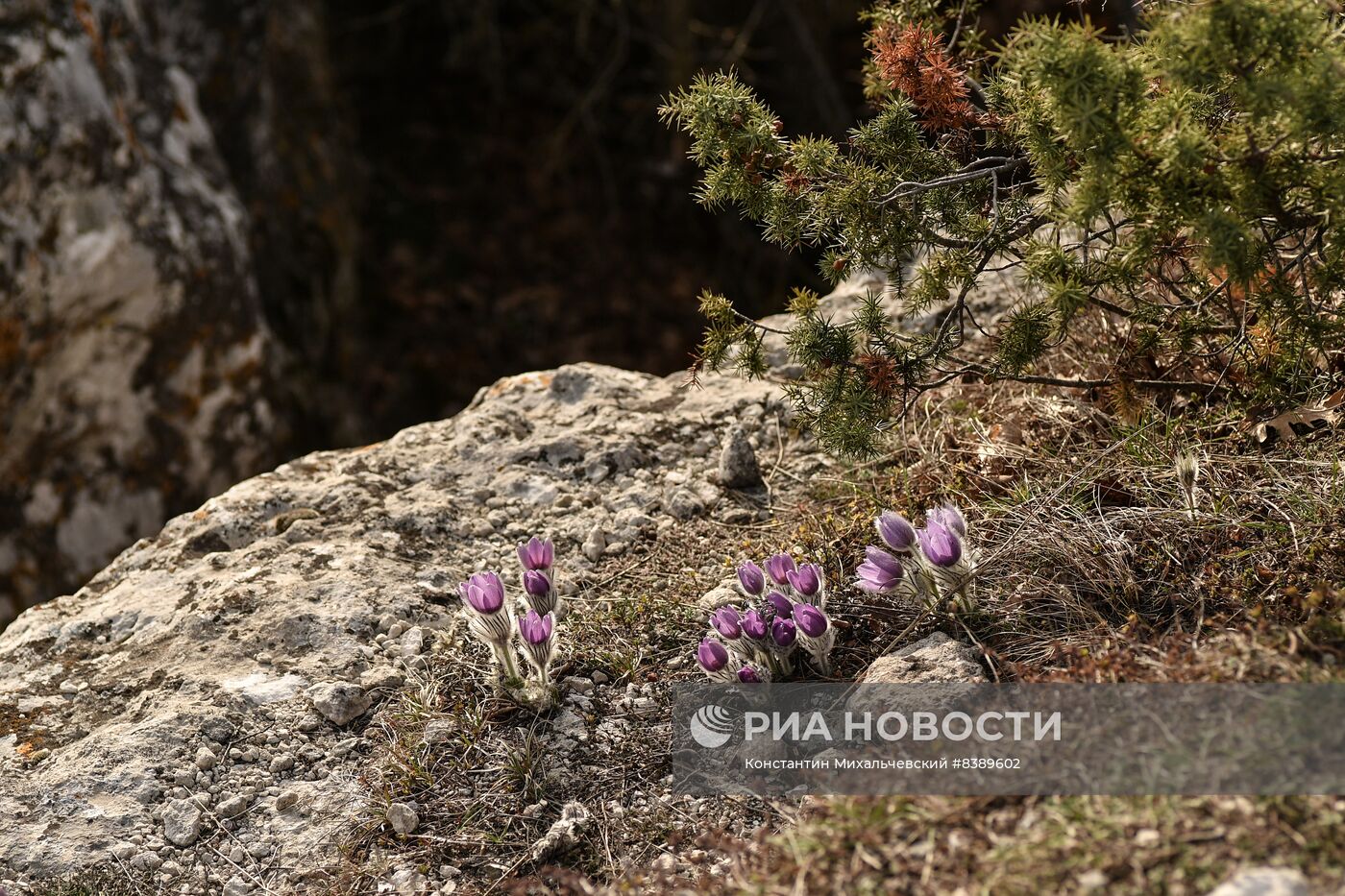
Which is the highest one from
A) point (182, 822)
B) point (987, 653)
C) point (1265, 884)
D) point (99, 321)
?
point (99, 321)

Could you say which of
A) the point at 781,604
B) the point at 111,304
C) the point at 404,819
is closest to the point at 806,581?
the point at 781,604

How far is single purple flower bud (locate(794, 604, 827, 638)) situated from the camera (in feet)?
7.54

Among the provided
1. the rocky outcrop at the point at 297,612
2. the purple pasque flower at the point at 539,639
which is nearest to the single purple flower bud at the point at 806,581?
the purple pasque flower at the point at 539,639

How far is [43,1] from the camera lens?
14.7ft

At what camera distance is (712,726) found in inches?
93.2

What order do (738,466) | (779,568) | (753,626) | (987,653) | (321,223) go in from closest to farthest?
(987,653) → (753,626) → (779,568) → (738,466) → (321,223)

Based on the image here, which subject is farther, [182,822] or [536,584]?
[536,584]

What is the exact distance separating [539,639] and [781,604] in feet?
1.74

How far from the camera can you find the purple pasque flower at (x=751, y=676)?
93.4 inches

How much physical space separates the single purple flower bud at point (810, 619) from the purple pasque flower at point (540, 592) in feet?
1.87

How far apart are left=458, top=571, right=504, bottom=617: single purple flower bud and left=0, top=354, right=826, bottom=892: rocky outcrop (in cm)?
39

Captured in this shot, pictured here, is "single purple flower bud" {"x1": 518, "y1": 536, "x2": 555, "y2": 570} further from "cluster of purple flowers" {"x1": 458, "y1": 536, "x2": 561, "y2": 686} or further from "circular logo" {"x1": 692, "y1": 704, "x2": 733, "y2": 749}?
"circular logo" {"x1": 692, "y1": 704, "x2": 733, "y2": 749}

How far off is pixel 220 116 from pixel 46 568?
242 cm

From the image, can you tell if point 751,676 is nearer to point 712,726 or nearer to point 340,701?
point 712,726
